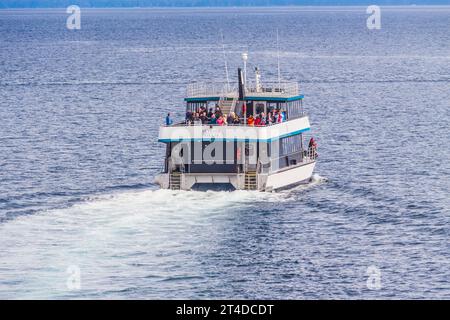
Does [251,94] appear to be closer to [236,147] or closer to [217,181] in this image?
[236,147]

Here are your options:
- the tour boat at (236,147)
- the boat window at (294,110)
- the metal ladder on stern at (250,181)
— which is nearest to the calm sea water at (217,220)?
the metal ladder on stern at (250,181)

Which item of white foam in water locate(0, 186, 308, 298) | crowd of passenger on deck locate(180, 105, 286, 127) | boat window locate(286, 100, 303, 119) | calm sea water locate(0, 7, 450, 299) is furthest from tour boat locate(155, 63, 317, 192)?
calm sea water locate(0, 7, 450, 299)

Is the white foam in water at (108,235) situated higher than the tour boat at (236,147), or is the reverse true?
the tour boat at (236,147)

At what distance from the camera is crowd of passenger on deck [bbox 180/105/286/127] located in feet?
230

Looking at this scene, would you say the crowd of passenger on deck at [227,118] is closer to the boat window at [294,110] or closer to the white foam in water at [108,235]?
the boat window at [294,110]

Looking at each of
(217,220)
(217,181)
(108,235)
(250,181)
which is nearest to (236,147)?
(250,181)

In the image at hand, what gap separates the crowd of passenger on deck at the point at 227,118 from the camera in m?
70.1

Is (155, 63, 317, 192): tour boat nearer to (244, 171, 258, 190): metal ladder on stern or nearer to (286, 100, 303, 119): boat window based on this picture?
(244, 171, 258, 190): metal ladder on stern

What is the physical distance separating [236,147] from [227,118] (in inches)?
115

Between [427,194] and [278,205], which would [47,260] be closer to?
[278,205]

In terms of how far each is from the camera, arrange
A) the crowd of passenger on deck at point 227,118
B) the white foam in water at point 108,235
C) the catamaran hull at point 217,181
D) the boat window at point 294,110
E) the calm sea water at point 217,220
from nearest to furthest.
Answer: the white foam in water at point 108,235 → the calm sea water at point 217,220 → the catamaran hull at point 217,181 → the crowd of passenger on deck at point 227,118 → the boat window at point 294,110

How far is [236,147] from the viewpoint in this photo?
68.6 m
